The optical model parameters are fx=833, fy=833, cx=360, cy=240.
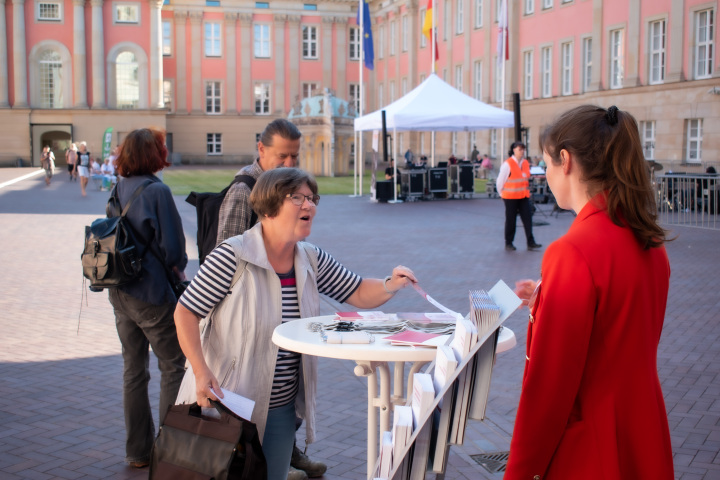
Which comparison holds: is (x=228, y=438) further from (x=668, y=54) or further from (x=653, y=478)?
(x=668, y=54)

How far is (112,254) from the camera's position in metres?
4.31

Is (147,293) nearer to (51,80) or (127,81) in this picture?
(127,81)

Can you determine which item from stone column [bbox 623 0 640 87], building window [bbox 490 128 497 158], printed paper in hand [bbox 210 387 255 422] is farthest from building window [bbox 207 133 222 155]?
printed paper in hand [bbox 210 387 255 422]

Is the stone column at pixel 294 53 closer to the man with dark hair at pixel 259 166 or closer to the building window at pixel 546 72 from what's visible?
the building window at pixel 546 72

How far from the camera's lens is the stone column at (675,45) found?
28.1m

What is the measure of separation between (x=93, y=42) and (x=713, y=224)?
4376cm

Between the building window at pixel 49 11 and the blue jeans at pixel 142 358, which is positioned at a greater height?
the building window at pixel 49 11

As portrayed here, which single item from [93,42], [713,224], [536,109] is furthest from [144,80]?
[713,224]

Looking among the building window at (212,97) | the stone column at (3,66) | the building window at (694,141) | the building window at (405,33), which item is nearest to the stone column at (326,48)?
the building window at (212,97)

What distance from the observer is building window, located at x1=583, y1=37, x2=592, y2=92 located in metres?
34.3

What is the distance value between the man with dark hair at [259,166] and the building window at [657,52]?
28.0m

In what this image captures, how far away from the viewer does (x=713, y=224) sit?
18.0 meters

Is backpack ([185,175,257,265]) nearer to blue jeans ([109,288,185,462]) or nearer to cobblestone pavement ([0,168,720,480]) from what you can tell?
blue jeans ([109,288,185,462])

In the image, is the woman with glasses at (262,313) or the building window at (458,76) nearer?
the woman with glasses at (262,313)
